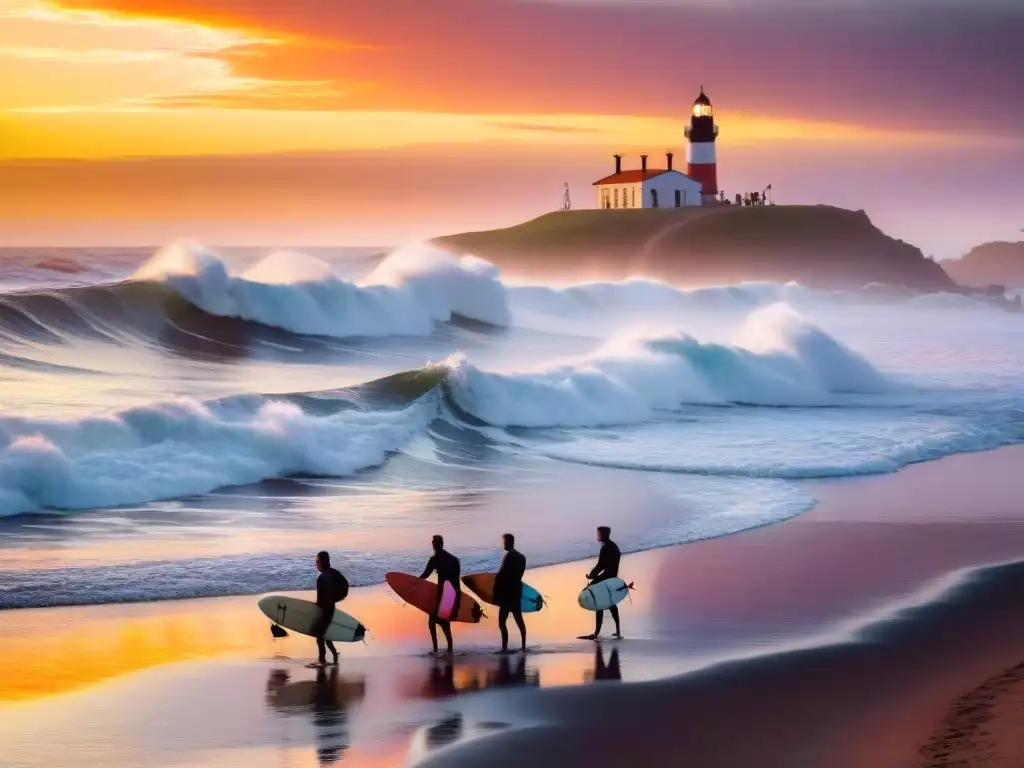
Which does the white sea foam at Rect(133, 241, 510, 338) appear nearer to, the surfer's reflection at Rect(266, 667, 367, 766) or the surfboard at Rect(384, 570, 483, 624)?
the surfboard at Rect(384, 570, 483, 624)

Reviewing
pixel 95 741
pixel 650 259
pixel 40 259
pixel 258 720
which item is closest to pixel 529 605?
pixel 258 720

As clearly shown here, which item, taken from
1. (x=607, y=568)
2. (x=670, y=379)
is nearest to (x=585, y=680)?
(x=607, y=568)

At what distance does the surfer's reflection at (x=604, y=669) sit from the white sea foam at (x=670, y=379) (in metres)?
14.2

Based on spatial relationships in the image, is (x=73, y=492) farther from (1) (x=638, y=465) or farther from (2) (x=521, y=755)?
(2) (x=521, y=755)

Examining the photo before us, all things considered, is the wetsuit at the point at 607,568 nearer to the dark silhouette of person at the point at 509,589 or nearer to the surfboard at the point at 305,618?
the dark silhouette of person at the point at 509,589

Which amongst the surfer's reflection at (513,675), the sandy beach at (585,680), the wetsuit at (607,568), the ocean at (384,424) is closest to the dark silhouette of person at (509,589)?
the sandy beach at (585,680)

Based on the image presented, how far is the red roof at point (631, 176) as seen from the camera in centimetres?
9605

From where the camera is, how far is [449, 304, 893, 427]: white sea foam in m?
24.4

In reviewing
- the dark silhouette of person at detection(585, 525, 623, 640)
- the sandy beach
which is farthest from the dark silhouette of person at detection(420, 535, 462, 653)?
the dark silhouette of person at detection(585, 525, 623, 640)

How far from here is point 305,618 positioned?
9281mm

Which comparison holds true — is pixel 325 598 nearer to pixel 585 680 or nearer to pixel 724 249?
pixel 585 680

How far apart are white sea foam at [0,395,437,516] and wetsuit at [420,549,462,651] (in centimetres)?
640

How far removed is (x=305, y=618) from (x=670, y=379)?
65.6 feet

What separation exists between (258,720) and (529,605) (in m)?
2.72
